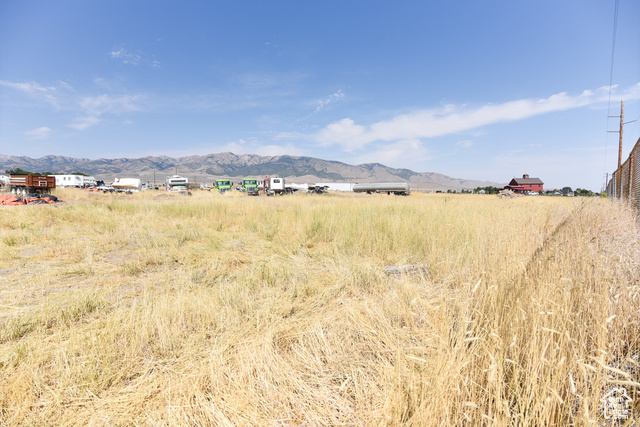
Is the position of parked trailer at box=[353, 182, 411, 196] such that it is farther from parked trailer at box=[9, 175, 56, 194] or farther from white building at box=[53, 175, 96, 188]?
white building at box=[53, 175, 96, 188]

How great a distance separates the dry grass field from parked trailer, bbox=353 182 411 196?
43965 mm

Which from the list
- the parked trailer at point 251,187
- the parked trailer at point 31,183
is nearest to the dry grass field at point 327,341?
the parked trailer at point 31,183

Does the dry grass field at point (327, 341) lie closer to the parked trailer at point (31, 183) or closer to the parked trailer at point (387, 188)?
the parked trailer at point (31, 183)

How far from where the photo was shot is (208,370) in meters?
1.95

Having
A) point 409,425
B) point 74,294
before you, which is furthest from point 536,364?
point 74,294

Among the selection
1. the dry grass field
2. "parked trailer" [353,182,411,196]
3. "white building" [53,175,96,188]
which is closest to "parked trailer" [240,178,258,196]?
"parked trailer" [353,182,411,196]

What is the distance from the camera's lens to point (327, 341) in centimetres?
228

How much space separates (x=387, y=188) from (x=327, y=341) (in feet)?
160

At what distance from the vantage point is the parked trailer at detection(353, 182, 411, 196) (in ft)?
155

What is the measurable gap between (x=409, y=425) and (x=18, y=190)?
40.2 metres

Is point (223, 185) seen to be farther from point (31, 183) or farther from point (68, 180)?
point (68, 180)

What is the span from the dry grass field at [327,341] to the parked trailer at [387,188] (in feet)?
Answer: 144

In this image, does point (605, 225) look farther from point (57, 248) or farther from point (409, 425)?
point (57, 248)

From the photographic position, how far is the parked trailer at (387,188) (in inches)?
1865
